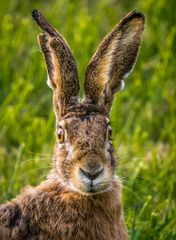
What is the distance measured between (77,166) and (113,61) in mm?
928

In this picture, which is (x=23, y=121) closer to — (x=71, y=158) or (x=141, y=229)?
(x=141, y=229)

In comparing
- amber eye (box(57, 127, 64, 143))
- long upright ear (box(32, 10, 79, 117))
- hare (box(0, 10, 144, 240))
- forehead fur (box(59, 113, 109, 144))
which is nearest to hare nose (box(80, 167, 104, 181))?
hare (box(0, 10, 144, 240))

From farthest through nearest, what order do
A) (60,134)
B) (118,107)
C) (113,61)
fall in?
(118,107)
(113,61)
(60,134)

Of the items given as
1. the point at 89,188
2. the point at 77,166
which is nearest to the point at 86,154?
the point at 77,166

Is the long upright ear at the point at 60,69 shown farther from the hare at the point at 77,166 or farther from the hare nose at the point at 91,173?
the hare nose at the point at 91,173

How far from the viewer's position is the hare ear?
691cm

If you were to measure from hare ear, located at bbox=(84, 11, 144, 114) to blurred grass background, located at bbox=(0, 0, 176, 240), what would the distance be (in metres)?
0.56

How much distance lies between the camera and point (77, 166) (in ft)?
21.2

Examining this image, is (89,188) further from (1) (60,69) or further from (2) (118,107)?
(2) (118,107)

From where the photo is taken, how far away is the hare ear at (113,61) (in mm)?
6910

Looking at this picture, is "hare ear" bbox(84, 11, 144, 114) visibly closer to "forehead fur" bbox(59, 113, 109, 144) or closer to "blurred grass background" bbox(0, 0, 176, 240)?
"forehead fur" bbox(59, 113, 109, 144)

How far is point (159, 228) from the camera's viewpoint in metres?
7.42

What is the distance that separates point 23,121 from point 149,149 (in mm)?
1000

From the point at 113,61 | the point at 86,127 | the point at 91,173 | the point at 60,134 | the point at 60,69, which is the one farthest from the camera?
the point at 113,61
